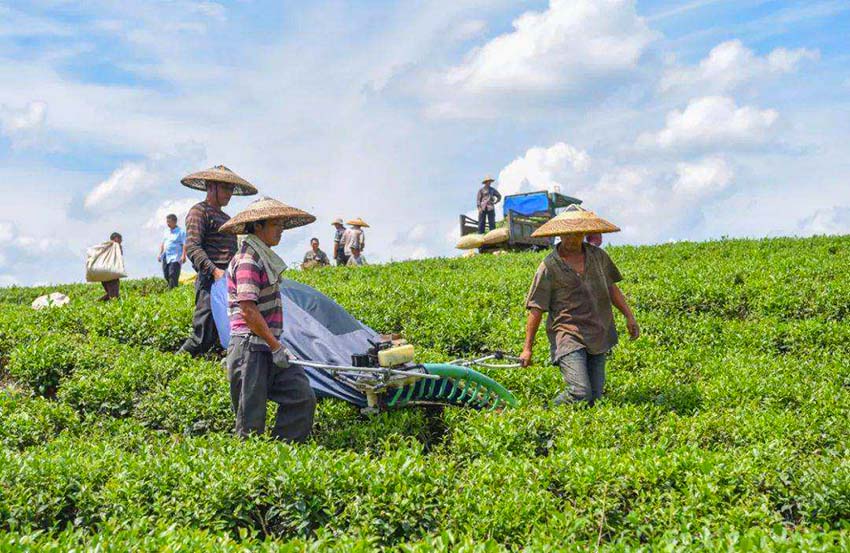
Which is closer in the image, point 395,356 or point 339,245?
point 395,356

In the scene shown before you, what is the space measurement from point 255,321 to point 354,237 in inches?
642

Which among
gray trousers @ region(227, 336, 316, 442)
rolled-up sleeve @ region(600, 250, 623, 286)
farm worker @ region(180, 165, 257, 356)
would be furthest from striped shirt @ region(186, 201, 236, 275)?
rolled-up sleeve @ region(600, 250, 623, 286)

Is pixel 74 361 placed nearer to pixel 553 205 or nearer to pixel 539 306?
pixel 539 306

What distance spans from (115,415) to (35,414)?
726 mm

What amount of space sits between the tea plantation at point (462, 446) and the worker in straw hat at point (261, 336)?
33 centimetres

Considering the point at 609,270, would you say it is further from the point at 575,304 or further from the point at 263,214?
the point at 263,214

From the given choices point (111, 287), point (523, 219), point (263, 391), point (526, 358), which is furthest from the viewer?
point (523, 219)

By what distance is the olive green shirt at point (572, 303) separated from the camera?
288 inches

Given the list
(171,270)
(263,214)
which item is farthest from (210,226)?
(171,270)

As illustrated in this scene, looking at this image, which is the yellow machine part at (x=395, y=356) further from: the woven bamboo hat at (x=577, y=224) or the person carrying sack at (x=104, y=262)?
the person carrying sack at (x=104, y=262)

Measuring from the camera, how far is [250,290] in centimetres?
611

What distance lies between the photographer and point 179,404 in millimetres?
7898

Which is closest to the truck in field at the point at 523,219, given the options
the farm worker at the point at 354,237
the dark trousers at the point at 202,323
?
the farm worker at the point at 354,237

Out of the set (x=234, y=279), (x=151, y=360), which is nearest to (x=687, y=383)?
(x=234, y=279)
